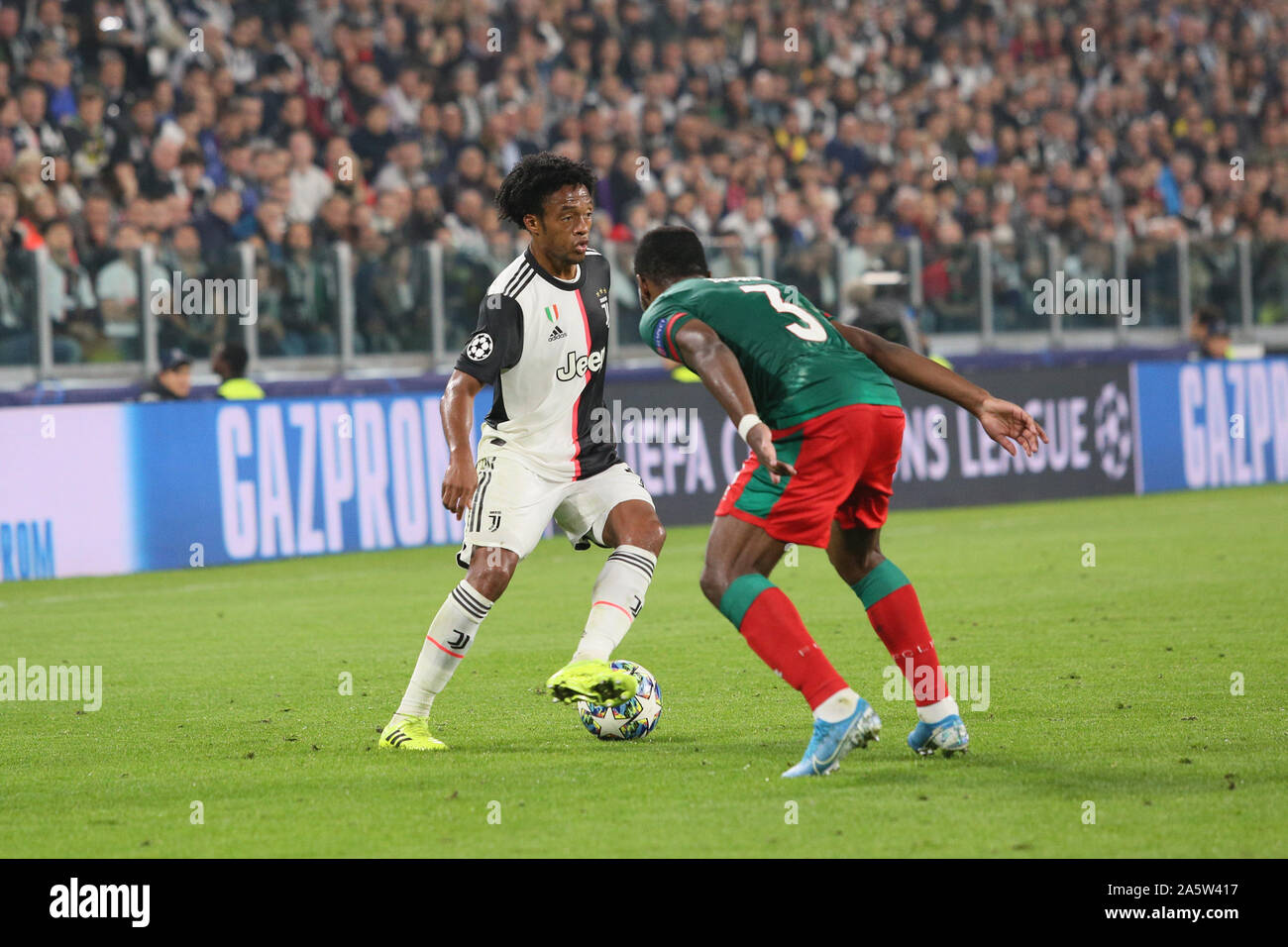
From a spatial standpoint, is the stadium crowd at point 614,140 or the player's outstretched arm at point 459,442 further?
the stadium crowd at point 614,140

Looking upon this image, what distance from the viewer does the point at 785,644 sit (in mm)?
5691

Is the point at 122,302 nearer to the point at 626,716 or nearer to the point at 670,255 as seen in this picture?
the point at 626,716

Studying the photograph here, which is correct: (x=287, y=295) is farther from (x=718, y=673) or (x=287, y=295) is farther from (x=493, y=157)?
(x=718, y=673)

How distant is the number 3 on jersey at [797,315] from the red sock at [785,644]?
0.86m

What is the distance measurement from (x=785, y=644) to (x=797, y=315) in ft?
3.70

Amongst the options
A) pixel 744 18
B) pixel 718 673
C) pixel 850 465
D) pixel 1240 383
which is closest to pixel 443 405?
pixel 850 465

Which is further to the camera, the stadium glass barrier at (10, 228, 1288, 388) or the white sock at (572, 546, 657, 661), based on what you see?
the stadium glass barrier at (10, 228, 1288, 388)

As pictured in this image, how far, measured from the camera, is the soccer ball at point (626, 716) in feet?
21.6

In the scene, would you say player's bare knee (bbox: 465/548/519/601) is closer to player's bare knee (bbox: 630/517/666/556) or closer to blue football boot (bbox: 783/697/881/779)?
player's bare knee (bbox: 630/517/666/556)

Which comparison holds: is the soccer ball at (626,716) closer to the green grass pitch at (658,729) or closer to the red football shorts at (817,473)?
the green grass pitch at (658,729)

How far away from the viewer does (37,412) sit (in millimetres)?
12711

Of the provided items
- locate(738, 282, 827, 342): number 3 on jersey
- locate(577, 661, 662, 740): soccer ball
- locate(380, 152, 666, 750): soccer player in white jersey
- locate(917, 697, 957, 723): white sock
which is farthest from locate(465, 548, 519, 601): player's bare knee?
locate(917, 697, 957, 723): white sock

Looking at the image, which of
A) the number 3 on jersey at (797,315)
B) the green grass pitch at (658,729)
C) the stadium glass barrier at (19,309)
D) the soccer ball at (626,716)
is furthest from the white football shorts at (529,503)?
the stadium glass barrier at (19,309)

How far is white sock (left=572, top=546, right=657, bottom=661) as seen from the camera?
6.62 metres
